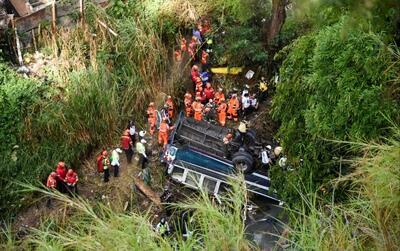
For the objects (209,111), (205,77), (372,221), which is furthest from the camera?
(205,77)

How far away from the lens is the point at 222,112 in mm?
14062

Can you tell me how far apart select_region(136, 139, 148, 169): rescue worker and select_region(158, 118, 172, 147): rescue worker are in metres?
0.41

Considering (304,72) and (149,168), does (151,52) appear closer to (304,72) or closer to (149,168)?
(149,168)

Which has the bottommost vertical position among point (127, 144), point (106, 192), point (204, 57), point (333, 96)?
point (106, 192)

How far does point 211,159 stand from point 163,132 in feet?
4.80

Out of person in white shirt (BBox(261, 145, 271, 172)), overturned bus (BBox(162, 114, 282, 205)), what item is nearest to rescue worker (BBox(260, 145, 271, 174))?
person in white shirt (BBox(261, 145, 271, 172))

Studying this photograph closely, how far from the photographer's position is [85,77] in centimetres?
1370

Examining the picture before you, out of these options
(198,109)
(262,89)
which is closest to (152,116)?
(198,109)

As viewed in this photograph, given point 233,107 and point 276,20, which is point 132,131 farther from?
point 276,20

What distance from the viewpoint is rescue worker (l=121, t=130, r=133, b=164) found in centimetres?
1295

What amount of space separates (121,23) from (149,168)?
4234mm

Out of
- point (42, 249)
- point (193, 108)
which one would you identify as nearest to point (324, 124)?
point (42, 249)

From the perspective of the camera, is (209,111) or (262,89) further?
(262,89)

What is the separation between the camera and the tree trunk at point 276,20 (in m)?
14.1
